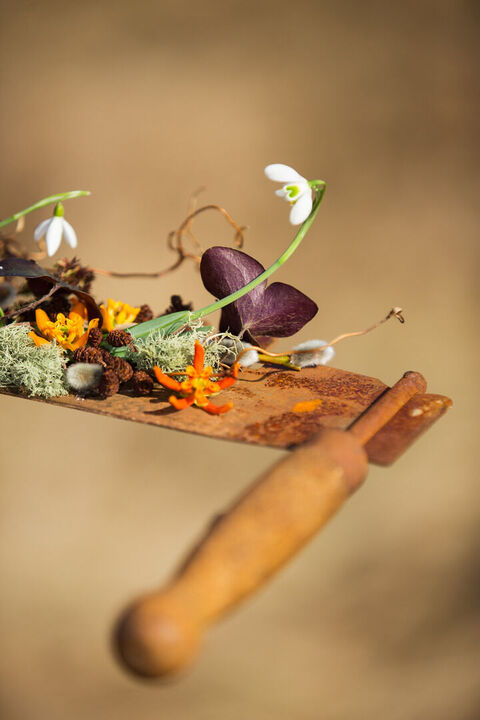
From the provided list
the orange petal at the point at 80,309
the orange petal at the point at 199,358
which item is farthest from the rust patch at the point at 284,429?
the orange petal at the point at 80,309

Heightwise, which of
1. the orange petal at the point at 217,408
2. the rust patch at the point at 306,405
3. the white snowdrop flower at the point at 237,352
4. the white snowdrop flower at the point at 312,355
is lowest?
the orange petal at the point at 217,408

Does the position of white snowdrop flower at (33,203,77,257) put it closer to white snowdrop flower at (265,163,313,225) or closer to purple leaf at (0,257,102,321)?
purple leaf at (0,257,102,321)

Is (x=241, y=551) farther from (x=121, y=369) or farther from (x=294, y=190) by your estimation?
(x=294, y=190)

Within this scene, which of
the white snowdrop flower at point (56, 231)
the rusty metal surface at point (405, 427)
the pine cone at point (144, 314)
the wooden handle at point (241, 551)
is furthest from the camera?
the pine cone at point (144, 314)

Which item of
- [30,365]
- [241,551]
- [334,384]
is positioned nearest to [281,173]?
[334,384]

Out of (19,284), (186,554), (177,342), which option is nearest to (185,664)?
(186,554)

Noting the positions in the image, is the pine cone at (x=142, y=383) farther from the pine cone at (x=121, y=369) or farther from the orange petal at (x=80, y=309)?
the orange petal at (x=80, y=309)

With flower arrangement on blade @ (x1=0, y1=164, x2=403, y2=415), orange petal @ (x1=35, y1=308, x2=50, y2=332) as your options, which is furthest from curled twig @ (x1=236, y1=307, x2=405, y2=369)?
orange petal @ (x1=35, y1=308, x2=50, y2=332)
